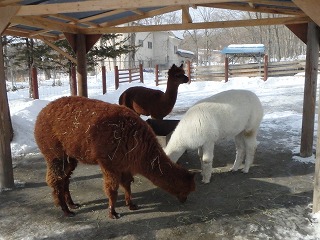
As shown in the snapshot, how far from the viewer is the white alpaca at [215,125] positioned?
Result: 425 cm

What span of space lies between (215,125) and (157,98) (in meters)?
2.70

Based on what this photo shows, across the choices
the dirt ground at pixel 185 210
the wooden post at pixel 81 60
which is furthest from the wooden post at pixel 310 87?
the wooden post at pixel 81 60

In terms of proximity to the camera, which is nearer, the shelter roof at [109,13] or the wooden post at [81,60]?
the shelter roof at [109,13]

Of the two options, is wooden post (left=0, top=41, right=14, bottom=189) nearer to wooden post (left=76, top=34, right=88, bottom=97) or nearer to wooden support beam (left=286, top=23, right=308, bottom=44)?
wooden post (left=76, top=34, right=88, bottom=97)

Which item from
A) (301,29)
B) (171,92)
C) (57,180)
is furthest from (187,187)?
(301,29)

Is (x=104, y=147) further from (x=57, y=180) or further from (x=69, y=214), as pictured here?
(x=69, y=214)

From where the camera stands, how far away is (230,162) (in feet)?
17.5

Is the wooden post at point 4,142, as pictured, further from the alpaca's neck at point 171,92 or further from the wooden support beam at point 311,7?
the wooden support beam at point 311,7

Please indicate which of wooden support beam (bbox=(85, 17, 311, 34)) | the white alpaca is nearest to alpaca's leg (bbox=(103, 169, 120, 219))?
the white alpaca

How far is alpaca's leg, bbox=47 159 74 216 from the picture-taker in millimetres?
3617

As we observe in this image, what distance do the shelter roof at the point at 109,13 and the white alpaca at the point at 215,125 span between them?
1376mm

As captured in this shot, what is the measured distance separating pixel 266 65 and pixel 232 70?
2372 mm

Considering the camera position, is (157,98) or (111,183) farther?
(157,98)

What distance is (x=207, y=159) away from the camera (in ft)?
14.3
